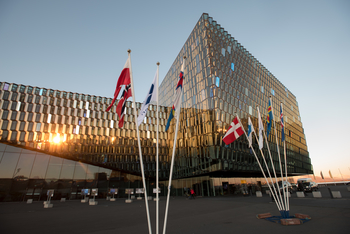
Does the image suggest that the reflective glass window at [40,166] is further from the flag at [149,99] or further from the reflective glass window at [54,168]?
the flag at [149,99]

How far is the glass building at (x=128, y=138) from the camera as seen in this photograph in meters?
35.0

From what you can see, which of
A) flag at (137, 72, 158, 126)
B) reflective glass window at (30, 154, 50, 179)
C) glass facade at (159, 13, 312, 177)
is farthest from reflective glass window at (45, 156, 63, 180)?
flag at (137, 72, 158, 126)

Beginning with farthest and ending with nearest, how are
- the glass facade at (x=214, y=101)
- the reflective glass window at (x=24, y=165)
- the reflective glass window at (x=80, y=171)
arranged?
1. the reflective glass window at (x=80, y=171)
2. the glass facade at (x=214, y=101)
3. the reflective glass window at (x=24, y=165)

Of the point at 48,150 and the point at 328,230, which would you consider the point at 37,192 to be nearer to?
the point at 48,150

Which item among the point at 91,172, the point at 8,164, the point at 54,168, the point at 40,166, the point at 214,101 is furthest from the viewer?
the point at 91,172

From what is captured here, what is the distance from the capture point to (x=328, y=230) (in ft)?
22.7

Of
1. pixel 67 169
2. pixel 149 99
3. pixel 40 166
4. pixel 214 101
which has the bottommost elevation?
pixel 67 169

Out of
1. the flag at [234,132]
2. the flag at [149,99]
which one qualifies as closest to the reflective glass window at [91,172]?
the flag at [234,132]

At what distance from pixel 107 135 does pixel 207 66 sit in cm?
2699

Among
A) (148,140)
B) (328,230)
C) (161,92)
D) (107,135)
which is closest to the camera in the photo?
(328,230)

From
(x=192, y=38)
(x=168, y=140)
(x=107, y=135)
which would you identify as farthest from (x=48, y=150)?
(x=192, y=38)

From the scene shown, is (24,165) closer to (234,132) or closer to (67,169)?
(67,169)

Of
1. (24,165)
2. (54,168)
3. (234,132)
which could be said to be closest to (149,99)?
(234,132)

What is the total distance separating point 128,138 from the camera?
45.6 metres
